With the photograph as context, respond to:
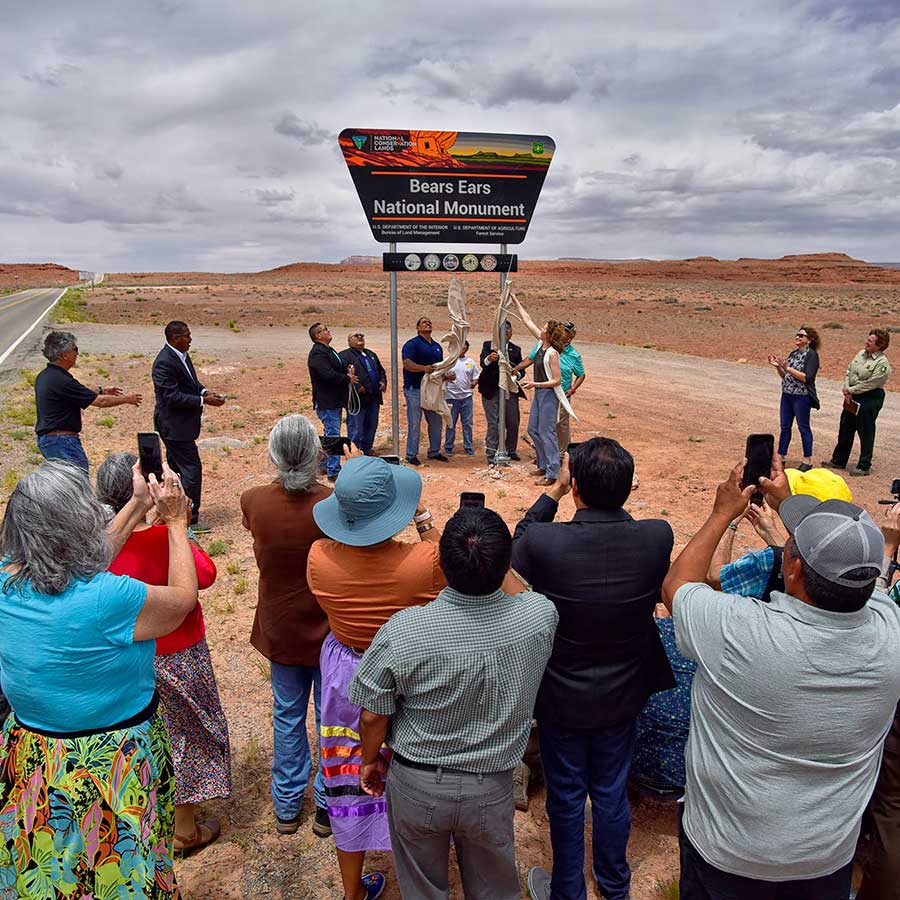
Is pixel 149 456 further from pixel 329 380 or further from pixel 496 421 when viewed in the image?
pixel 496 421

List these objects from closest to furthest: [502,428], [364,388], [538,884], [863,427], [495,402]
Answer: [538,884] → [364,388] → [863,427] → [502,428] → [495,402]

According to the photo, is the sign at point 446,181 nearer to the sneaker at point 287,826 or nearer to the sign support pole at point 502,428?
the sign support pole at point 502,428

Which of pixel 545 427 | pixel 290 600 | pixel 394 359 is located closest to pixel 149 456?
pixel 290 600

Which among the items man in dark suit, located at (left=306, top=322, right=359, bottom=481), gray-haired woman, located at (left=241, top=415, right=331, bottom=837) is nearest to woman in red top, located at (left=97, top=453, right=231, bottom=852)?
gray-haired woman, located at (left=241, top=415, right=331, bottom=837)

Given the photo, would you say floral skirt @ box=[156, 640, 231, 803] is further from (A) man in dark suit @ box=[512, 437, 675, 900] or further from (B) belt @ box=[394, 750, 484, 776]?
(A) man in dark suit @ box=[512, 437, 675, 900]

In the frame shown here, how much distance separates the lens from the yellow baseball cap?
2850 millimetres

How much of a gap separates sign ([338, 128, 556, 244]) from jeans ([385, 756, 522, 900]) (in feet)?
23.8

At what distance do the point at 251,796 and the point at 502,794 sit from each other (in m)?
1.94

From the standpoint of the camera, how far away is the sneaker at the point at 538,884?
2.97 meters

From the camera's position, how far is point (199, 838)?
3.31 meters

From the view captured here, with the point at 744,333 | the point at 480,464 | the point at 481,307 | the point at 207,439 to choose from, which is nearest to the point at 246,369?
the point at 207,439

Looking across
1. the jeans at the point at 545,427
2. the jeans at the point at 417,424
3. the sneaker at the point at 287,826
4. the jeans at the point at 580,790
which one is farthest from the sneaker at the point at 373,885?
the jeans at the point at 417,424

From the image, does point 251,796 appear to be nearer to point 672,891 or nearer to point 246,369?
point 672,891

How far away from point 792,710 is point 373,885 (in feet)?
6.78
